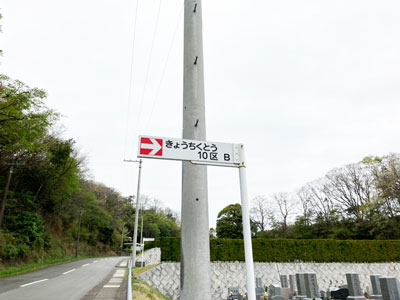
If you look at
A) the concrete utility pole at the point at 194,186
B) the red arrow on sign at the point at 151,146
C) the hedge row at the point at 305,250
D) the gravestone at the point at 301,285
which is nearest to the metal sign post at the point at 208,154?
the red arrow on sign at the point at 151,146

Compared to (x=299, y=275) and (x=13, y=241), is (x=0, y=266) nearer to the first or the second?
(x=13, y=241)

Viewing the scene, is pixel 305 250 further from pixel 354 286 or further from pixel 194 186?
pixel 194 186

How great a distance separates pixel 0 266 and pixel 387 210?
32021 millimetres

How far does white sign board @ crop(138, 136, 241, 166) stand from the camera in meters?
2.17

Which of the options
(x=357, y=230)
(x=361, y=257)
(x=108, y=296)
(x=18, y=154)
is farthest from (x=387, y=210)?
(x=18, y=154)

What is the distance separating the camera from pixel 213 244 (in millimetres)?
17000

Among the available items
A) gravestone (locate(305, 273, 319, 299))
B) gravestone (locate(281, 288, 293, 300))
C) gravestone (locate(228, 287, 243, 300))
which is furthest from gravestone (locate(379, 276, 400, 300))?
gravestone (locate(228, 287, 243, 300))

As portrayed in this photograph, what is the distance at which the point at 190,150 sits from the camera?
2.28m

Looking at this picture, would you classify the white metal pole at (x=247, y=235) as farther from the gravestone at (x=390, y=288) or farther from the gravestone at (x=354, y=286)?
the gravestone at (x=354, y=286)

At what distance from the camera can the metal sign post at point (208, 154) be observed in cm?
213

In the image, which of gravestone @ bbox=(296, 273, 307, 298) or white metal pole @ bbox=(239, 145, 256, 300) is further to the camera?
gravestone @ bbox=(296, 273, 307, 298)

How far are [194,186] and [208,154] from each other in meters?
0.31

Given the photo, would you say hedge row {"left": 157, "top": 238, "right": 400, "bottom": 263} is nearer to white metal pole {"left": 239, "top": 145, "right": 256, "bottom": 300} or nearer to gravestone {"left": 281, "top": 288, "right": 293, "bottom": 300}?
gravestone {"left": 281, "top": 288, "right": 293, "bottom": 300}

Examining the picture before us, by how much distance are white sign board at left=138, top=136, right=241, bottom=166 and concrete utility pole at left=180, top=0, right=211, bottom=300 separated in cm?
16
